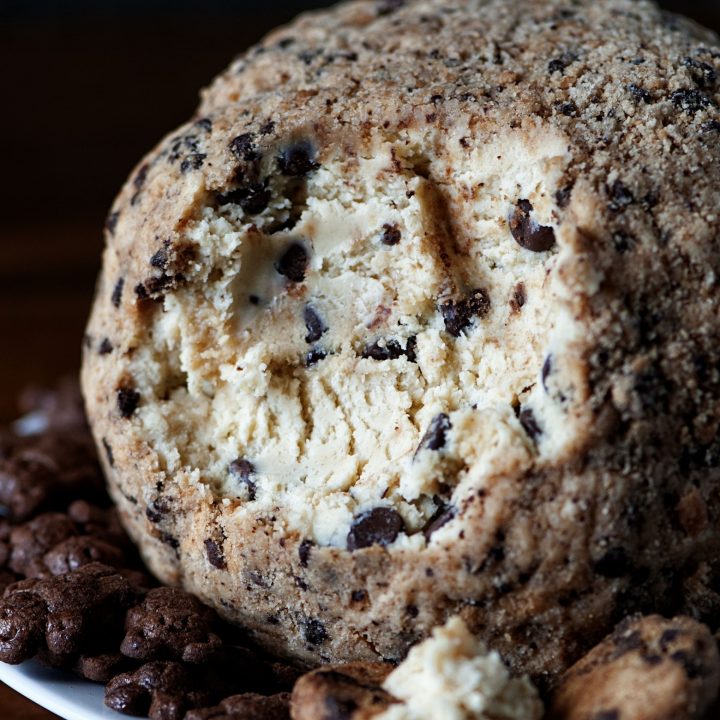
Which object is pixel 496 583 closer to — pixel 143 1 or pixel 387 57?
pixel 387 57

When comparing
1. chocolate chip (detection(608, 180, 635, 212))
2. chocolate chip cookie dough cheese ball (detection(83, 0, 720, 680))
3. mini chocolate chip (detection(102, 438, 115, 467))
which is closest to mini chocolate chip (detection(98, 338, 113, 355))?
chocolate chip cookie dough cheese ball (detection(83, 0, 720, 680))

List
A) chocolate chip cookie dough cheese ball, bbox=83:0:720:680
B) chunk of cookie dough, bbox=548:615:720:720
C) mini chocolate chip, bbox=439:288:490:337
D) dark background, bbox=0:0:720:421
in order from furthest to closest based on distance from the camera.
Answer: dark background, bbox=0:0:720:421, mini chocolate chip, bbox=439:288:490:337, chocolate chip cookie dough cheese ball, bbox=83:0:720:680, chunk of cookie dough, bbox=548:615:720:720

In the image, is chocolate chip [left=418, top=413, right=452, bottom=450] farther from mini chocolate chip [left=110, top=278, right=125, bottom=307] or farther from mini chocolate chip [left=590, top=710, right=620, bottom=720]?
mini chocolate chip [left=110, top=278, right=125, bottom=307]

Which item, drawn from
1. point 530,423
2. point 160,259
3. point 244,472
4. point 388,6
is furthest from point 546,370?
point 388,6

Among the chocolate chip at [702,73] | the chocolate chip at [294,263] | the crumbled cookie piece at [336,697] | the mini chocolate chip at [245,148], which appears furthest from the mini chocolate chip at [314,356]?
the chocolate chip at [702,73]

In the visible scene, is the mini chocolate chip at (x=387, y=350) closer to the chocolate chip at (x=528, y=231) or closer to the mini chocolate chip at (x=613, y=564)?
the chocolate chip at (x=528, y=231)

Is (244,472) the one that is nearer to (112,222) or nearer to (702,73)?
(112,222)
